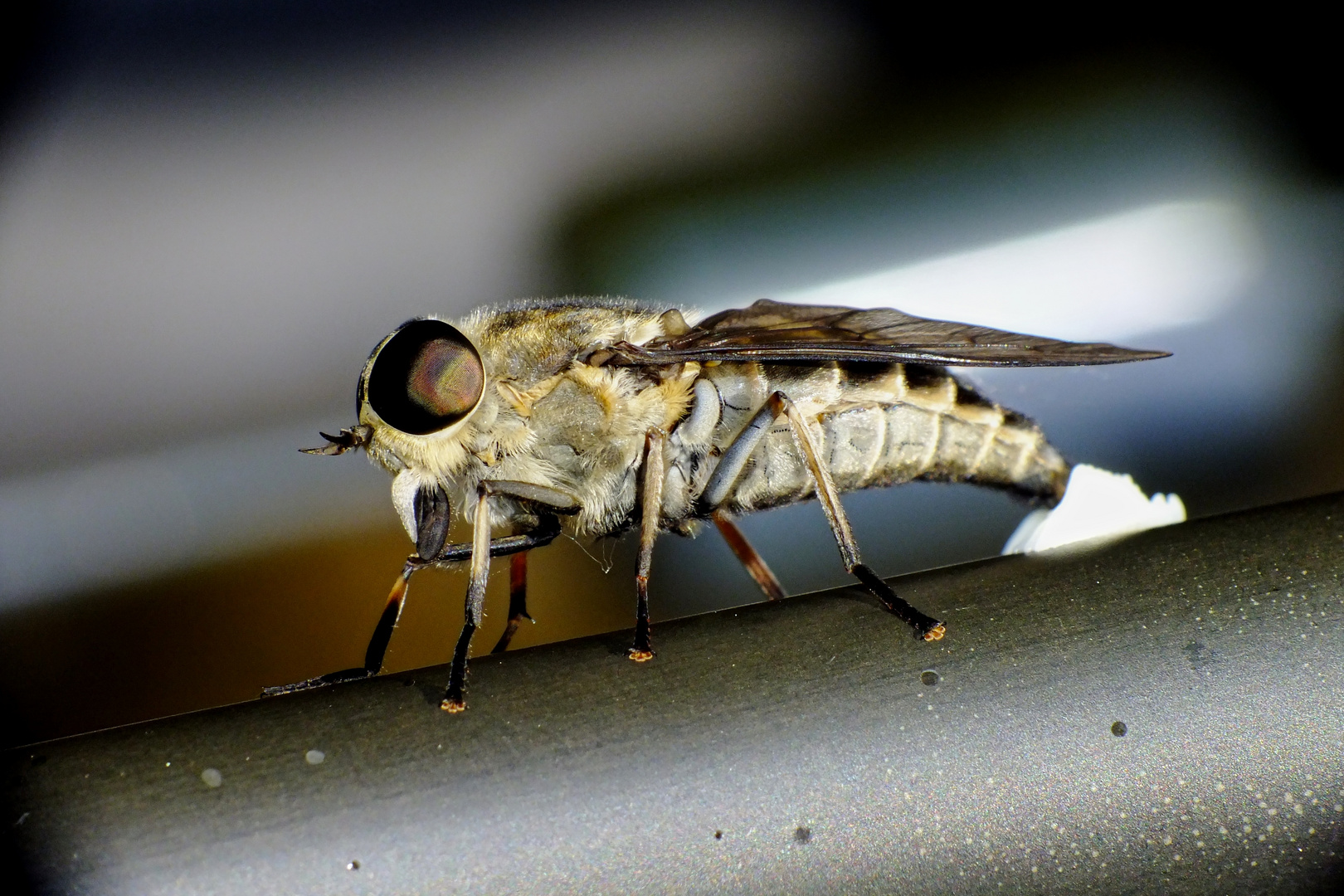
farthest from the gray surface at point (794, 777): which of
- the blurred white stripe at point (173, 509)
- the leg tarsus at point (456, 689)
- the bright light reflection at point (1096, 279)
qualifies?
the blurred white stripe at point (173, 509)

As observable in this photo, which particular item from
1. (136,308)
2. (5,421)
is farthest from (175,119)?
(5,421)

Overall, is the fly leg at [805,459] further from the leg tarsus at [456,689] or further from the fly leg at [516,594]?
the leg tarsus at [456,689]

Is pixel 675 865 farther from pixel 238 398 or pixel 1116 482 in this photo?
pixel 238 398

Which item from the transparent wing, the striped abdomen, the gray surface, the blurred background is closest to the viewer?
the gray surface

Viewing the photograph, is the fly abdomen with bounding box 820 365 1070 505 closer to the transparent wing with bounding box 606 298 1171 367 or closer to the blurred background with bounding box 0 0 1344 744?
the transparent wing with bounding box 606 298 1171 367

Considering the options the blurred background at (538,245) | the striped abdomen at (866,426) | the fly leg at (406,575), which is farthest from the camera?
the blurred background at (538,245)

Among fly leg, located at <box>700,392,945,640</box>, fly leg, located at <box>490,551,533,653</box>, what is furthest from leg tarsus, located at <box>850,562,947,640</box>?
fly leg, located at <box>490,551,533,653</box>
